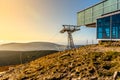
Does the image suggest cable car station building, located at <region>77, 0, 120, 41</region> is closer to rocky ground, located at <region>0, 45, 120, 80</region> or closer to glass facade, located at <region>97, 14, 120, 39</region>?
glass facade, located at <region>97, 14, 120, 39</region>

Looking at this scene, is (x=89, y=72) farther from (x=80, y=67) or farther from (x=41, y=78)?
(x=41, y=78)

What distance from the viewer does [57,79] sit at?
631 inches

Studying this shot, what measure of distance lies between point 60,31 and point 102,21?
14976mm

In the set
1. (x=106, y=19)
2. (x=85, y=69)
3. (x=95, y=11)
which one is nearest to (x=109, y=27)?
Result: (x=106, y=19)

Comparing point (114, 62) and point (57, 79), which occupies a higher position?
point (114, 62)

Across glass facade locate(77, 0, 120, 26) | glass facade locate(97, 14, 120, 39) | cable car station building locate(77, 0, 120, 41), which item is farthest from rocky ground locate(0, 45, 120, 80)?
glass facade locate(77, 0, 120, 26)

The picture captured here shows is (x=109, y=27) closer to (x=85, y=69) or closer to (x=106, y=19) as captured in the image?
(x=106, y=19)

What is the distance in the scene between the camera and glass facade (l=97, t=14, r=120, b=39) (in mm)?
31305

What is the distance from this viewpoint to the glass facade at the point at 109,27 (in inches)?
1232

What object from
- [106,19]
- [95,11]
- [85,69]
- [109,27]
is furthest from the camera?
[95,11]

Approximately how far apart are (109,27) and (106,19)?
4.68 ft

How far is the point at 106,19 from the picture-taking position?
109 feet

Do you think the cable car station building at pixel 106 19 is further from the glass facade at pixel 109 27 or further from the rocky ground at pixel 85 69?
the rocky ground at pixel 85 69

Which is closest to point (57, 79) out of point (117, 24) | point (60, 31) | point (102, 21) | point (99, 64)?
point (99, 64)
